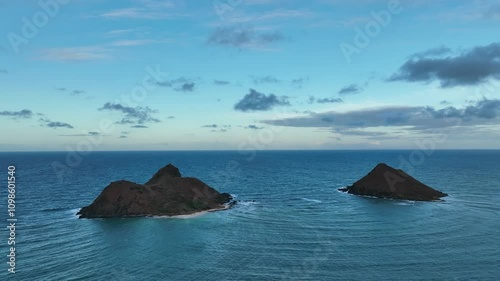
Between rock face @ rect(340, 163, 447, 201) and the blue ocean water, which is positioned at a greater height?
rock face @ rect(340, 163, 447, 201)

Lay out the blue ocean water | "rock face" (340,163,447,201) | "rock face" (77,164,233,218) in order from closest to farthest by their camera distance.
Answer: the blue ocean water < "rock face" (77,164,233,218) < "rock face" (340,163,447,201)

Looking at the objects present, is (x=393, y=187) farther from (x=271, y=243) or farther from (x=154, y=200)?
(x=154, y=200)

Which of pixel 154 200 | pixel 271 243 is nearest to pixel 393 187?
pixel 271 243

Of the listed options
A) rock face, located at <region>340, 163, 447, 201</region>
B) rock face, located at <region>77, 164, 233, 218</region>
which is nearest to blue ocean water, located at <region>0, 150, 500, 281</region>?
rock face, located at <region>77, 164, 233, 218</region>

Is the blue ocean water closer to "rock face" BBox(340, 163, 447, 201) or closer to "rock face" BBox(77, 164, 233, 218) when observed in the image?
"rock face" BBox(77, 164, 233, 218)

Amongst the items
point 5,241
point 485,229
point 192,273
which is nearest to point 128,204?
point 5,241

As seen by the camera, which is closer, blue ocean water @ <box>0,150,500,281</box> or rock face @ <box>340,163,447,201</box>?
blue ocean water @ <box>0,150,500,281</box>

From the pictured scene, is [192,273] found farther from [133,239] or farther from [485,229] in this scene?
[485,229]

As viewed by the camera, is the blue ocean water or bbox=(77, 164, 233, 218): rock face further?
bbox=(77, 164, 233, 218): rock face

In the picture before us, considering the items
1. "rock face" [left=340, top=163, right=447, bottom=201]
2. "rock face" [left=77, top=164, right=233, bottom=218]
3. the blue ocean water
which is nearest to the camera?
the blue ocean water
